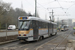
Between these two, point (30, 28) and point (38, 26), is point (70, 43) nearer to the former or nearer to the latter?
point (30, 28)

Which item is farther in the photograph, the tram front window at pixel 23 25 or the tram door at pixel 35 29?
the tram door at pixel 35 29

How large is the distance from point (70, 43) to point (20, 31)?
7551 mm

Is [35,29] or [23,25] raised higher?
[23,25]

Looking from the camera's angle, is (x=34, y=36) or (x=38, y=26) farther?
(x=38, y=26)

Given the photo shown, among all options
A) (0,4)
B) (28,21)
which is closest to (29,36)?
(28,21)

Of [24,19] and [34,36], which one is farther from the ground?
[24,19]

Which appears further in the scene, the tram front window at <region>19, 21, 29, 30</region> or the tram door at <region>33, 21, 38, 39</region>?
the tram door at <region>33, 21, 38, 39</region>

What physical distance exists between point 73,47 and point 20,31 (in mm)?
7858

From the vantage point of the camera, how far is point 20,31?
14.7 meters

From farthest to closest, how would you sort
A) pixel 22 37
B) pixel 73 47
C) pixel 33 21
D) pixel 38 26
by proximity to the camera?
pixel 38 26 < pixel 33 21 < pixel 22 37 < pixel 73 47

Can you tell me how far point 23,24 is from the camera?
15.0 meters

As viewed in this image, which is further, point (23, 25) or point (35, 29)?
point (35, 29)

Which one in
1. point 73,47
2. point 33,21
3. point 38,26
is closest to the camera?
point 73,47

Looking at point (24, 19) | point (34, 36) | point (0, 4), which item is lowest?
point (34, 36)
